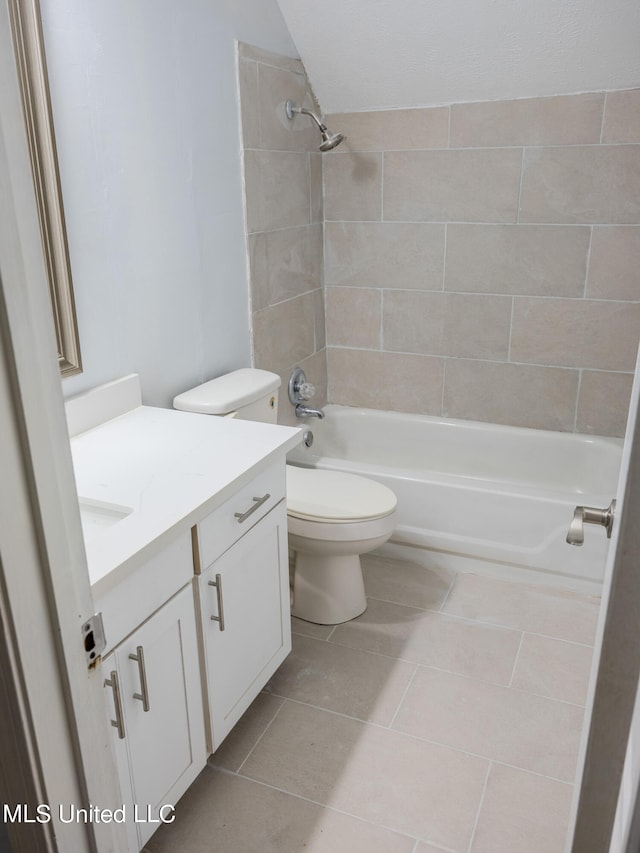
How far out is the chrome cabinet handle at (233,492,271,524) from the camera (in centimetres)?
168

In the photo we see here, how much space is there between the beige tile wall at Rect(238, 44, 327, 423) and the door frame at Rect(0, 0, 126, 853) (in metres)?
1.95

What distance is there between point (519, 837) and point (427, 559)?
1.21 m

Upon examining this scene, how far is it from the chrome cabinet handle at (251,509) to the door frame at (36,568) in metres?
0.76

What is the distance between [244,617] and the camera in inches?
70.1

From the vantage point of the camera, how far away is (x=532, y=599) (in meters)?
2.55

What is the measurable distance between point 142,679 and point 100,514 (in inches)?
14.2

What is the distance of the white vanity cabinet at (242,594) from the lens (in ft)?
5.33

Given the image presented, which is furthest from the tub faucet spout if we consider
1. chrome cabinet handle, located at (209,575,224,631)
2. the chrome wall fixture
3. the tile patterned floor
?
chrome cabinet handle, located at (209,575,224,631)

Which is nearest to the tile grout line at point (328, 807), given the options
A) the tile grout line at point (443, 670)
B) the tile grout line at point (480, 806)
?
the tile grout line at point (480, 806)

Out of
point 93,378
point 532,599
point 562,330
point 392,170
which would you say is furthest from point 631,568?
point 392,170

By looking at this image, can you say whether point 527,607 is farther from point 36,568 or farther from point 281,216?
point 36,568

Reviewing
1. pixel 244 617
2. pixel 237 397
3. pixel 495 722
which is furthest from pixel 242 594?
pixel 495 722

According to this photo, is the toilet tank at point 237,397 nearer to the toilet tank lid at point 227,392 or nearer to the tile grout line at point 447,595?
the toilet tank lid at point 227,392

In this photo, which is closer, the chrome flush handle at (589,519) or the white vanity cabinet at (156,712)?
the chrome flush handle at (589,519)
